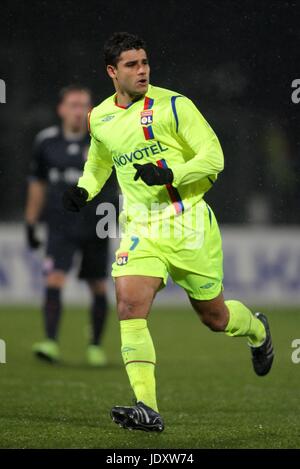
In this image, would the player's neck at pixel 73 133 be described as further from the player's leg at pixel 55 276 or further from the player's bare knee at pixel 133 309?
the player's bare knee at pixel 133 309

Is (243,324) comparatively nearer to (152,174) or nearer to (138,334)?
(138,334)

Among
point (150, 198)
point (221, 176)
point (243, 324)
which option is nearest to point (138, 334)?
point (150, 198)

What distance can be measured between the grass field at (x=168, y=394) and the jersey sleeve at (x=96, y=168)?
52.8 inches

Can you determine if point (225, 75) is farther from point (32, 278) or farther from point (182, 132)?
point (182, 132)

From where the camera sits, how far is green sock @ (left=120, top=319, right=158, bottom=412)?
600 cm

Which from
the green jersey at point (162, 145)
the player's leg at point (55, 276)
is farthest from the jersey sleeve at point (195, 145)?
the player's leg at point (55, 276)

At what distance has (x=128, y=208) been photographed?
20.8 ft

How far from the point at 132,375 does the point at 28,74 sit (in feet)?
31.7

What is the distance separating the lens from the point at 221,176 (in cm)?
1448

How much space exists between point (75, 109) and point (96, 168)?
350cm

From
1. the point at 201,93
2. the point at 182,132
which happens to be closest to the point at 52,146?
the point at 201,93

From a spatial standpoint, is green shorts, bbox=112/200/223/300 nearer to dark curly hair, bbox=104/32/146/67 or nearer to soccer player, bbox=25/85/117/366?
dark curly hair, bbox=104/32/146/67

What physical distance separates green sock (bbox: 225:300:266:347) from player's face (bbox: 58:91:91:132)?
3582 mm

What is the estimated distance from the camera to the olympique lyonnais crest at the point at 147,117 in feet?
20.4
